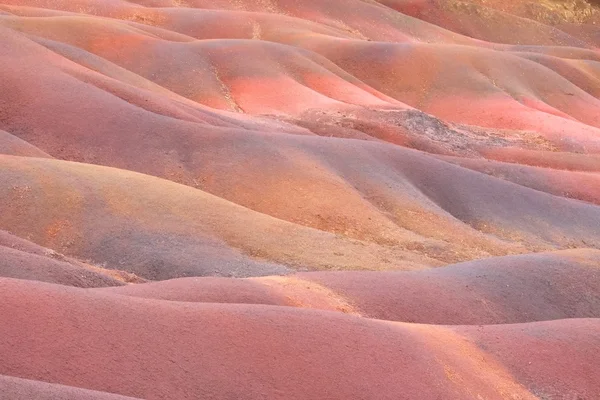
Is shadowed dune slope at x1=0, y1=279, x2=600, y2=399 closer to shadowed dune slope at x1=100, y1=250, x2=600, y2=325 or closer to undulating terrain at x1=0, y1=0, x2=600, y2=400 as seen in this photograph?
undulating terrain at x1=0, y1=0, x2=600, y2=400

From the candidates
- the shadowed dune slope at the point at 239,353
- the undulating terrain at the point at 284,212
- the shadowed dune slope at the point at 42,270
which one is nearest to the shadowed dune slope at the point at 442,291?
the undulating terrain at the point at 284,212

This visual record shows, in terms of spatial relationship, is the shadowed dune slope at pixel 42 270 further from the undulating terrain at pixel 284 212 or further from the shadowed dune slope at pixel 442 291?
the shadowed dune slope at pixel 442 291

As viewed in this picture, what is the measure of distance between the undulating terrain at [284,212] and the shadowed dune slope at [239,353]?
0.11 ft

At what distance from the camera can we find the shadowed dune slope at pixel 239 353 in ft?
36.7

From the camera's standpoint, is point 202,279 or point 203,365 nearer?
point 203,365

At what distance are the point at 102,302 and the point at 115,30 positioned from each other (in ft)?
124

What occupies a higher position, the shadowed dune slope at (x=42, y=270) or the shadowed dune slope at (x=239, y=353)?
the shadowed dune slope at (x=239, y=353)

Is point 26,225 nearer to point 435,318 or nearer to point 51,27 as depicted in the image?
point 435,318

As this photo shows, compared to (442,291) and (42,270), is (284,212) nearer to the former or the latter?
(442,291)

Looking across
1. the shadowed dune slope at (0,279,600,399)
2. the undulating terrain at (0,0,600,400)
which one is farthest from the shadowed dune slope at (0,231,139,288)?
the shadowed dune slope at (0,279,600,399)

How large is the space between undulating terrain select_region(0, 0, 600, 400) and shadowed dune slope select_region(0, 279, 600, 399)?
3cm

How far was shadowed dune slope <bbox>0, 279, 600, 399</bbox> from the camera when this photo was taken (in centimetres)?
1120

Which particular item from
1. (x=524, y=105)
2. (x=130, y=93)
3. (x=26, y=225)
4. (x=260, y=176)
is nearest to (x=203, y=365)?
(x=26, y=225)

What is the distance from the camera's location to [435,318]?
1905 cm
